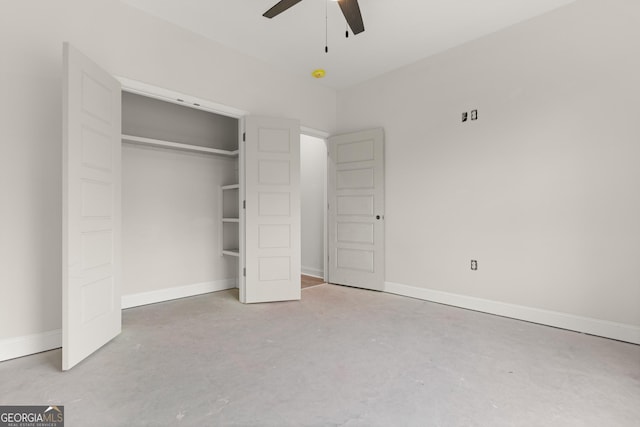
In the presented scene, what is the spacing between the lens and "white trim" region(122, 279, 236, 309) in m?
3.43

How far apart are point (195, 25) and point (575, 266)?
4280 mm

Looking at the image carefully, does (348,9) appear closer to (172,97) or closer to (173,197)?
(172,97)

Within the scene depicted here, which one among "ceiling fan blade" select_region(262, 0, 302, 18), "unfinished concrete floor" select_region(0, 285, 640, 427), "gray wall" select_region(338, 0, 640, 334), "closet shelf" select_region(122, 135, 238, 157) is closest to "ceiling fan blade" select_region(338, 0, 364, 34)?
"ceiling fan blade" select_region(262, 0, 302, 18)

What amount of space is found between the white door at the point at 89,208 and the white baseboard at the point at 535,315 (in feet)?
10.4

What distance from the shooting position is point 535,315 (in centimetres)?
298

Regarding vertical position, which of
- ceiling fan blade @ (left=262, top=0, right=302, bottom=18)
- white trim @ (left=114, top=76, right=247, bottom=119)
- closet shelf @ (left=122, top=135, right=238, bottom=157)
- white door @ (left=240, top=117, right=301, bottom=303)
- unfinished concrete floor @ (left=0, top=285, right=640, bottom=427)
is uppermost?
ceiling fan blade @ (left=262, top=0, right=302, bottom=18)

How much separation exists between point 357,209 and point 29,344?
354cm

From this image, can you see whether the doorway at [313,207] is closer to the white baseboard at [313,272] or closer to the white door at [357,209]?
the white baseboard at [313,272]

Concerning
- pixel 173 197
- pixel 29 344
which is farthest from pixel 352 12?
pixel 29 344

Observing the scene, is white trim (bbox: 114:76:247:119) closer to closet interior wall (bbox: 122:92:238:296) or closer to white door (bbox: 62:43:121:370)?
white door (bbox: 62:43:121:370)

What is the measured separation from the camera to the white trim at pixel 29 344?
7.23ft

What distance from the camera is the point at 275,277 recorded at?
12.1 ft

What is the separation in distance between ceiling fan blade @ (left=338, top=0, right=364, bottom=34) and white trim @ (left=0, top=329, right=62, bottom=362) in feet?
10.8

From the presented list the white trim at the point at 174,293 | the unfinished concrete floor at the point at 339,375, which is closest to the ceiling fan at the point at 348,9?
the unfinished concrete floor at the point at 339,375
